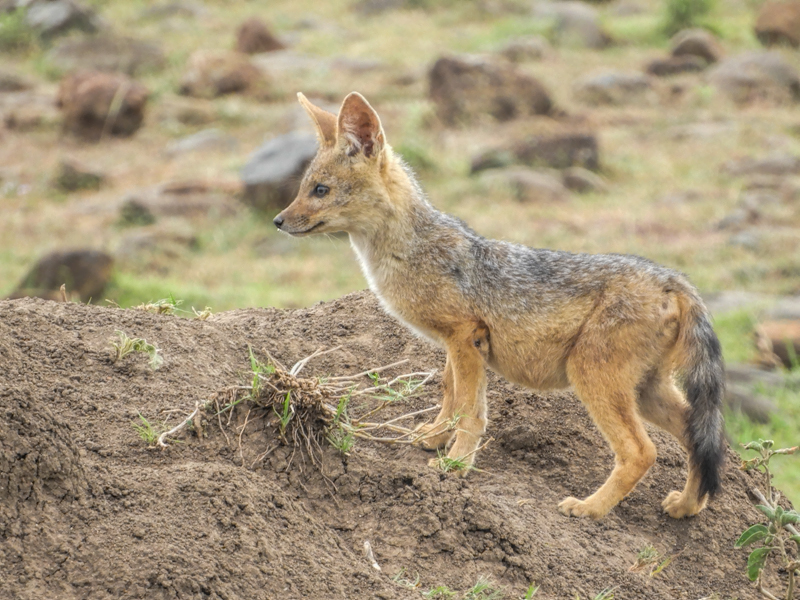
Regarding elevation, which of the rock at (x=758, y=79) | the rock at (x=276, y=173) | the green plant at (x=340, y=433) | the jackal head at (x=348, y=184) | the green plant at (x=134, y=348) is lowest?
the rock at (x=758, y=79)

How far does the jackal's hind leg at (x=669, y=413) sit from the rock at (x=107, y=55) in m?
21.3

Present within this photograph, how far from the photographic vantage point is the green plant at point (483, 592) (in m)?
4.05

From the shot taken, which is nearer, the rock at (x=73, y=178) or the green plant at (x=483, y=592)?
the green plant at (x=483, y=592)

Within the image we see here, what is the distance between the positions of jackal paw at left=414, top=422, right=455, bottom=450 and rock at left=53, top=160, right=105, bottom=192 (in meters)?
13.9

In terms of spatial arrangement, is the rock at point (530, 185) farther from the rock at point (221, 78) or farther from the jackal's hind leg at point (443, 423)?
the jackal's hind leg at point (443, 423)

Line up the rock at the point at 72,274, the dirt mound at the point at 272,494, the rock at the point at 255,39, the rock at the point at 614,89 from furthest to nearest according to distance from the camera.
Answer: the rock at the point at 255,39, the rock at the point at 614,89, the rock at the point at 72,274, the dirt mound at the point at 272,494

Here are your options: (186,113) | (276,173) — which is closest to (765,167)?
(276,173)

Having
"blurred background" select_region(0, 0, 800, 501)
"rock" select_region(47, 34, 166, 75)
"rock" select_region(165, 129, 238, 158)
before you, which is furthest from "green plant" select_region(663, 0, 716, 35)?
"rock" select_region(47, 34, 166, 75)

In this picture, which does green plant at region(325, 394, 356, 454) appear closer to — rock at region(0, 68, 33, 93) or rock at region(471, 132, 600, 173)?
rock at region(471, 132, 600, 173)

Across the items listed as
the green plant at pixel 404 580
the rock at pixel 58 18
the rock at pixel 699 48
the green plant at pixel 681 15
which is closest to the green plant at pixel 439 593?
the green plant at pixel 404 580

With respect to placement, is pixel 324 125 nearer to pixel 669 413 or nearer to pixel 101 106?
pixel 669 413

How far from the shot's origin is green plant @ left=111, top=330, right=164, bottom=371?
16.2 ft

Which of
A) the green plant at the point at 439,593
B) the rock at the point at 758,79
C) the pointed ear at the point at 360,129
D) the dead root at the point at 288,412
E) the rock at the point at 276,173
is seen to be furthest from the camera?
the rock at the point at 758,79

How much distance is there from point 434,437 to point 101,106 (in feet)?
55.2
